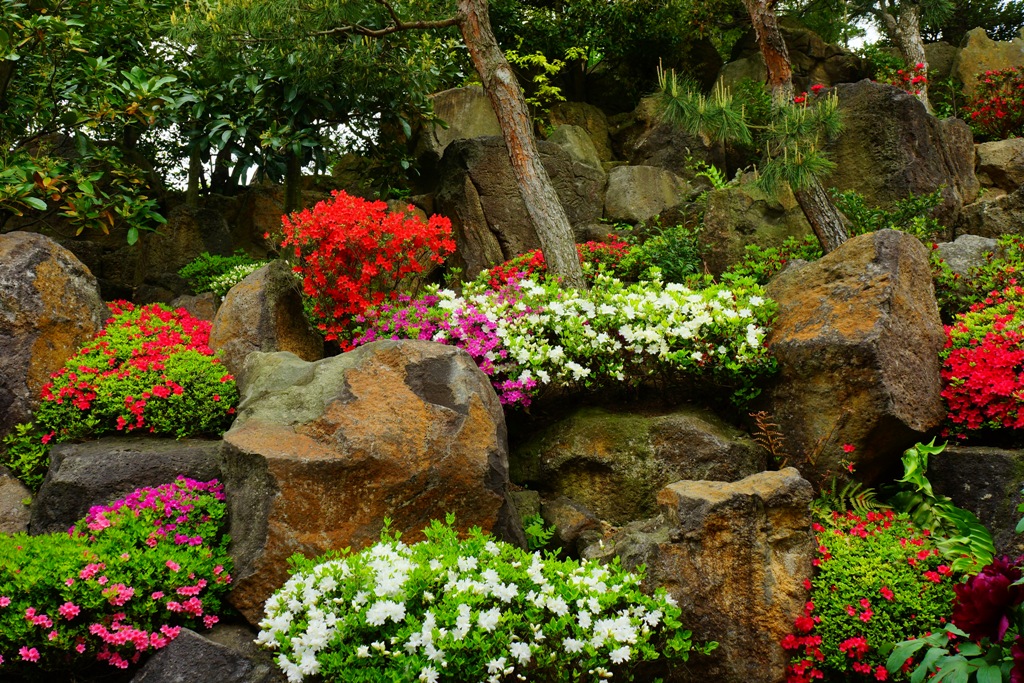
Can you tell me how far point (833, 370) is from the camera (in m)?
5.18

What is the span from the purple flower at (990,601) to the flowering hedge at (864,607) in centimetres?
70

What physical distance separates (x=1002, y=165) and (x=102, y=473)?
11.9 meters

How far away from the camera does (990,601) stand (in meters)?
3.31

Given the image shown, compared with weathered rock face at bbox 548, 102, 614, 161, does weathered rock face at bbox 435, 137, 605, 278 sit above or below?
below

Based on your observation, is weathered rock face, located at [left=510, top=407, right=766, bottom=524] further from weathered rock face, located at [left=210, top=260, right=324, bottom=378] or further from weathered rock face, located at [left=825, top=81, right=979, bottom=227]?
weathered rock face, located at [left=825, top=81, right=979, bottom=227]

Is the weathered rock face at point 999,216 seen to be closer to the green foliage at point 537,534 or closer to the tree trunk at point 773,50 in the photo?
the tree trunk at point 773,50

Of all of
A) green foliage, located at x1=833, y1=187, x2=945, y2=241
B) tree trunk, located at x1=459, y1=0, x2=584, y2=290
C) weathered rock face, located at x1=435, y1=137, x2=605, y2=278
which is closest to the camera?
tree trunk, located at x1=459, y1=0, x2=584, y2=290

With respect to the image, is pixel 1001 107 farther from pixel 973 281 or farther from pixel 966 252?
pixel 973 281

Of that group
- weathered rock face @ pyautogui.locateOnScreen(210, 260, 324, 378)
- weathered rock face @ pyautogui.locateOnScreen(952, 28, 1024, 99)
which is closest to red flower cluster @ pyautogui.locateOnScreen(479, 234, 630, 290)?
weathered rock face @ pyautogui.locateOnScreen(210, 260, 324, 378)

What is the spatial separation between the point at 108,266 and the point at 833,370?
29.1 ft

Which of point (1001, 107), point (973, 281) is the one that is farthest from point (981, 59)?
point (973, 281)

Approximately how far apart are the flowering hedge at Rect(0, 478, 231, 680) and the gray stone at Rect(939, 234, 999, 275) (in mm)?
6272

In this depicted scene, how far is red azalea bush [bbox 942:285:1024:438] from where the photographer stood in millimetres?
5047

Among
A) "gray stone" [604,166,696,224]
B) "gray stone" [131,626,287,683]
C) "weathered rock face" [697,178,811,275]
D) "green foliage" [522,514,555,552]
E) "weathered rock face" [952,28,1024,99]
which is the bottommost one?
"gray stone" [131,626,287,683]
